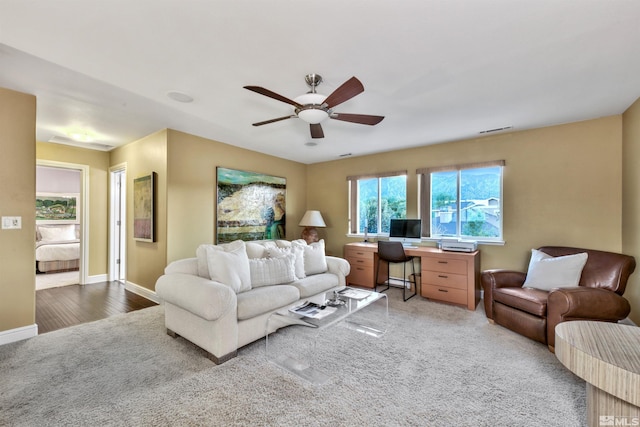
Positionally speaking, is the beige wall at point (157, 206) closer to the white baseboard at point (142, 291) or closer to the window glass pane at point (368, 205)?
the white baseboard at point (142, 291)

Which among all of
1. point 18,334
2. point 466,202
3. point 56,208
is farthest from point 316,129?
point 56,208

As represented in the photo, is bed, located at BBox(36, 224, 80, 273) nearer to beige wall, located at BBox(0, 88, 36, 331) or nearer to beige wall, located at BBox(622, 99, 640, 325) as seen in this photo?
beige wall, located at BBox(0, 88, 36, 331)

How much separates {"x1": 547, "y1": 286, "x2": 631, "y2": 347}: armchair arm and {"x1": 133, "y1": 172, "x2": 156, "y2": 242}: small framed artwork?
475 cm

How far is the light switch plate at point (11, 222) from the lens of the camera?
255cm

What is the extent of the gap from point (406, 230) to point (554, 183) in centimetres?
204

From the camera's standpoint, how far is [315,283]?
3137 mm

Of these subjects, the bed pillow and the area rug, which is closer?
the area rug

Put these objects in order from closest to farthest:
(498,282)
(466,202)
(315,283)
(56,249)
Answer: (498,282) → (315,283) → (466,202) → (56,249)

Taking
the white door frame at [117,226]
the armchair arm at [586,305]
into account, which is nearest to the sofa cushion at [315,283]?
the armchair arm at [586,305]

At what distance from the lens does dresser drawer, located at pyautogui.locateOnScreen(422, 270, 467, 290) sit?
362 cm

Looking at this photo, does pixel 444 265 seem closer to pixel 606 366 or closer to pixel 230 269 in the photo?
pixel 606 366

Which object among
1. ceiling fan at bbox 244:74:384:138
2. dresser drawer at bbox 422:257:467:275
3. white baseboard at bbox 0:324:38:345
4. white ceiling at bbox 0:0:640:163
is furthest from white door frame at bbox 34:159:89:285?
dresser drawer at bbox 422:257:467:275

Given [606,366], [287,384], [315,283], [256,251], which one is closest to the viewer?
[606,366]

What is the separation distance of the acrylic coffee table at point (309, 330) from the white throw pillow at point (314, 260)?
1.99 ft
